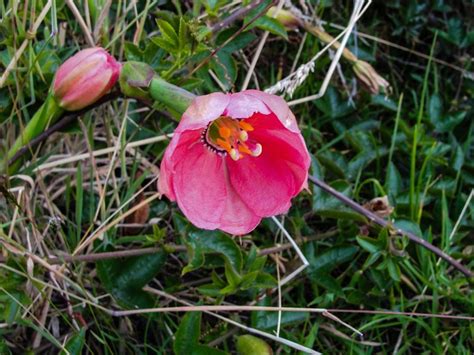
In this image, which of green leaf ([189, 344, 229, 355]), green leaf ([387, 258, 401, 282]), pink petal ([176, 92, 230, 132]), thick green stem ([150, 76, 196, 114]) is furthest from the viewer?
green leaf ([387, 258, 401, 282])

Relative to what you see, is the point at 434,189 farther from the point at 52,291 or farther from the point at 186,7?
the point at 52,291

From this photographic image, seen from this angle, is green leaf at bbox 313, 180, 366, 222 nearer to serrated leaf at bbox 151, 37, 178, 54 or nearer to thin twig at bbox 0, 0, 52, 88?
serrated leaf at bbox 151, 37, 178, 54

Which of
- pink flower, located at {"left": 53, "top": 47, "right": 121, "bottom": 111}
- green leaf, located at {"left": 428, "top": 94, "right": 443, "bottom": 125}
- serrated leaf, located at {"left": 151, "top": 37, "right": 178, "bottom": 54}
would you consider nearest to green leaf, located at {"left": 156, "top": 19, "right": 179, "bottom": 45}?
serrated leaf, located at {"left": 151, "top": 37, "right": 178, "bottom": 54}

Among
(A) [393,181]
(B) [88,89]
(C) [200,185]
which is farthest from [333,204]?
(B) [88,89]

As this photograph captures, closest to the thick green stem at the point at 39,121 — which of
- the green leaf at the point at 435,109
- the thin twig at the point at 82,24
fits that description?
the thin twig at the point at 82,24

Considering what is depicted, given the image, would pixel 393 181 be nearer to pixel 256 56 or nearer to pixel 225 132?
pixel 256 56

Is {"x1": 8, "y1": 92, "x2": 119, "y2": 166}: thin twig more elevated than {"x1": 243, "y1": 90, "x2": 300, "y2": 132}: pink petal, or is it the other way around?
{"x1": 243, "y1": 90, "x2": 300, "y2": 132}: pink petal

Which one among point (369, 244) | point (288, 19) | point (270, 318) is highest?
point (288, 19)
